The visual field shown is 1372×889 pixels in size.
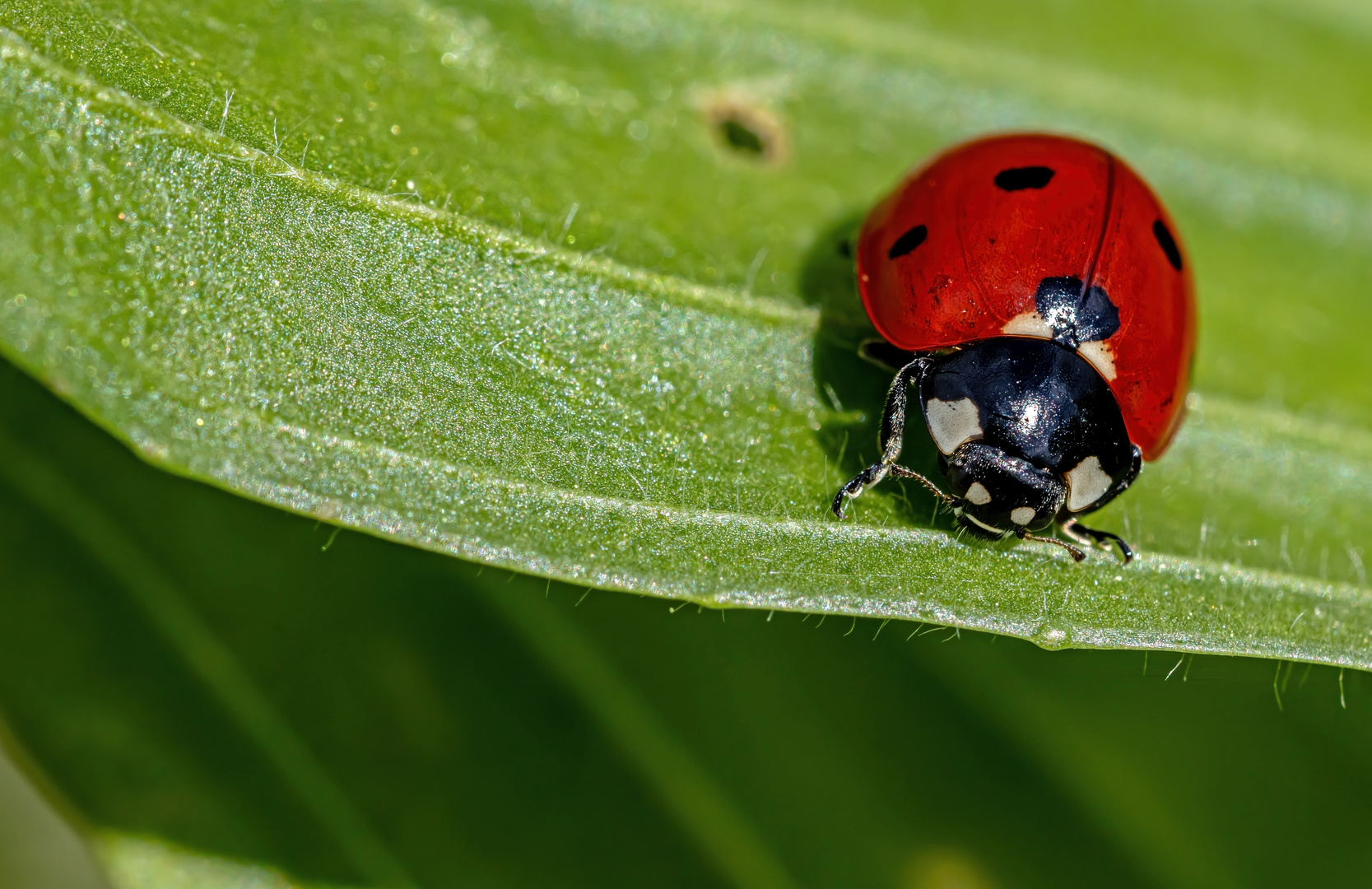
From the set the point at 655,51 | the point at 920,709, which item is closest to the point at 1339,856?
the point at 920,709

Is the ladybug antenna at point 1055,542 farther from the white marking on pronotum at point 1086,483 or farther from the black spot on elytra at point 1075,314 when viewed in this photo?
the black spot on elytra at point 1075,314

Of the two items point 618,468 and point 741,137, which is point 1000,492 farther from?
point 741,137

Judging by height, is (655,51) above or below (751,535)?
above

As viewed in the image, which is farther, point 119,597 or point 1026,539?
point 119,597

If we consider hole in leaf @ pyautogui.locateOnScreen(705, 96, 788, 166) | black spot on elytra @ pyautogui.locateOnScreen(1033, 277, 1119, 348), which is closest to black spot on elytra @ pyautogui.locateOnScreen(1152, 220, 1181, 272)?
black spot on elytra @ pyautogui.locateOnScreen(1033, 277, 1119, 348)

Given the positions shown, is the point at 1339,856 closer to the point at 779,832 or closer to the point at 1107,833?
the point at 1107,833

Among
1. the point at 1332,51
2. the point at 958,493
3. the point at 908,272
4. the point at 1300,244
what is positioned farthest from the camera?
the point at 1332,51

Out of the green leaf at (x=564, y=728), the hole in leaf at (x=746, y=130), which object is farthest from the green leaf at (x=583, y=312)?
the green leaf at (x=564, y=728)
